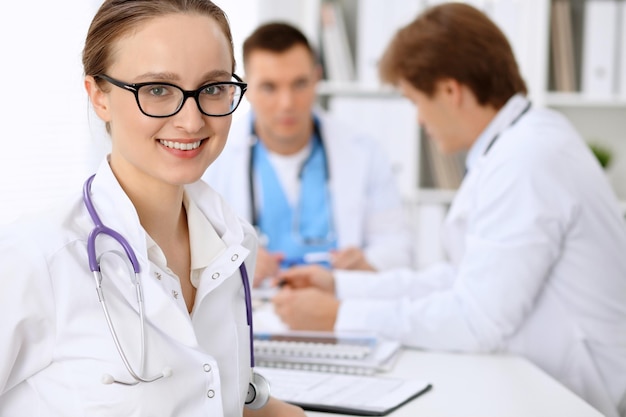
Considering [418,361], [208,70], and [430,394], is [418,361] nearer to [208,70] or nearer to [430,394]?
[430,394]

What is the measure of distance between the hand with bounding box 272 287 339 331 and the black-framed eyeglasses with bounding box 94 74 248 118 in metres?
0.77

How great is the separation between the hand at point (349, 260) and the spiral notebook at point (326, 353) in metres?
0.73

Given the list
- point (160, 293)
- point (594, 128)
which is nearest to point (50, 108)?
point (160, 293)

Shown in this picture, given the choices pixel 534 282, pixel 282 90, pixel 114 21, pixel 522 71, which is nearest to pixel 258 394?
pixel 114 21

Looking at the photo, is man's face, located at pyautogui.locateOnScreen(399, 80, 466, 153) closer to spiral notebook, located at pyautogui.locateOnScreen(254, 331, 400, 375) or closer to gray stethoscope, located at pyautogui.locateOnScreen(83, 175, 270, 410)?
spiral notebook, located at pyautogui.locateOnScreen(254, 331, 400, 375)

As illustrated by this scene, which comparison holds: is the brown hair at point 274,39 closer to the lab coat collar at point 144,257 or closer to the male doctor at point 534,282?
the male doctor at point 534,282

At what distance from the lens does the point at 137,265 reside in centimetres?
101

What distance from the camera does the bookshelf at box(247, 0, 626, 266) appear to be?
3.12 meters

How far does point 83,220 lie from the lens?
102 centimetres

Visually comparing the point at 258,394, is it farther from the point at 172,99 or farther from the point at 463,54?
the point at 463,54

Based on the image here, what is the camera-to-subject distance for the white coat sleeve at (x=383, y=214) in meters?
2.70

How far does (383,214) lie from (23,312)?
6.40 ft

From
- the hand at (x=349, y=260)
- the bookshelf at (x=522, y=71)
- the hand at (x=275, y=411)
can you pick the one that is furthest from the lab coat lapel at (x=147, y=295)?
the bookshelf at (x=522, y=71)

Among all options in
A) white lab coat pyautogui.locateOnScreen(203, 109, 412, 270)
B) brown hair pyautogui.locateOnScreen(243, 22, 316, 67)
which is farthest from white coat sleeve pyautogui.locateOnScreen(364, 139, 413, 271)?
brown hair pyautogui.locateOnScreen(243, 22, 316, 67)
